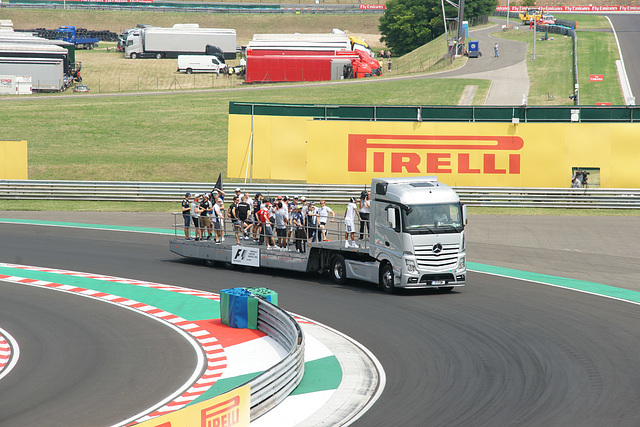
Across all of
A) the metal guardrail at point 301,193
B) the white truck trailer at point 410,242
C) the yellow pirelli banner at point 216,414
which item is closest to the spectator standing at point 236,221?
the white truck trailer at point 410,242

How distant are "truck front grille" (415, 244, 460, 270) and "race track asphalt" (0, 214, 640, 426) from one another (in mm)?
849

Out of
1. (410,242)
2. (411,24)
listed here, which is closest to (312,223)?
(410,242)

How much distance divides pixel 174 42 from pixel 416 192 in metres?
70.7

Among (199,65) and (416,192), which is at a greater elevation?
(199,65)

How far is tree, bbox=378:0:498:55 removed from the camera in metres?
101

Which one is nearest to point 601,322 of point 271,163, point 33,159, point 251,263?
point 251,263

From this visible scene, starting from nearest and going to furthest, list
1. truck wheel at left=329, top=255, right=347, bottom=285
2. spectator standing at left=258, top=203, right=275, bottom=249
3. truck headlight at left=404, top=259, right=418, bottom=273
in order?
truck headlight at left=404, top=259, right=418, bottom=273, truck wheel at left=329, top=255, right=347, bottom=285, spectator standing at left=258, top=203, right=275, bottom=249

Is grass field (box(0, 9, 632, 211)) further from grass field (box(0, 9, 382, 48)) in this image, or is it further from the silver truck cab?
grass field (box(0, 9, 382, 48))

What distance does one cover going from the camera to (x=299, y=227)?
908 inches

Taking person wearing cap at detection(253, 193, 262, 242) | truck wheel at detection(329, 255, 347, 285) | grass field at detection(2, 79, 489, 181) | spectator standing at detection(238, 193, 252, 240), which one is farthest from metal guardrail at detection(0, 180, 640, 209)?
truck wheel at detection(329, 255, 347, 285)

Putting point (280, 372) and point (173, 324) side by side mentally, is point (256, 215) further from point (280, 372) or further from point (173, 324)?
point (280, 372)

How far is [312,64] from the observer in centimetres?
7244

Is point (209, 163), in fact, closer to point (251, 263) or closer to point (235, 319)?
point (251, 263)

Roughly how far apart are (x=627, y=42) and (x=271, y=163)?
2331 inches
